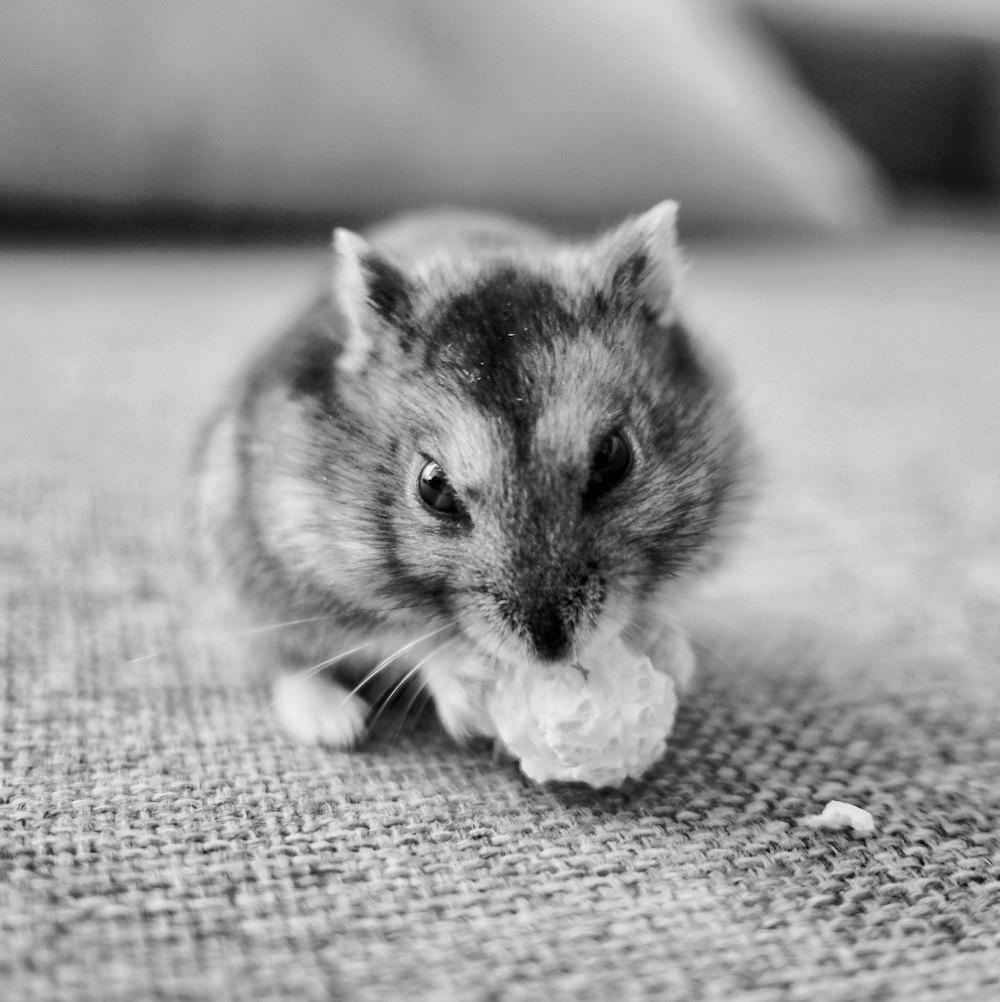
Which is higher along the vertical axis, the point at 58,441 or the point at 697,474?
the point at 697,474

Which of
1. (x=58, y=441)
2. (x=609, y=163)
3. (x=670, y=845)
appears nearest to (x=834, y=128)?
(x=609, y=163)

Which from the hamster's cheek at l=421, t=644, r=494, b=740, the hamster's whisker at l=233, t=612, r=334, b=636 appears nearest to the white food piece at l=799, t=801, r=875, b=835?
the hamster's cheek at l=421, t=644, r=494, b=740

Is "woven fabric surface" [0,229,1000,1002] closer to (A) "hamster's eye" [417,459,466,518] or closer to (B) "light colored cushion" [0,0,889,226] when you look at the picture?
(A) "hamster's eye" [417,459,466,518]

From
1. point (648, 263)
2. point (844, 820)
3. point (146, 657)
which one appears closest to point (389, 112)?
point (648, 263)

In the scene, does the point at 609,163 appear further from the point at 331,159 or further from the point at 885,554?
the point at 885,554

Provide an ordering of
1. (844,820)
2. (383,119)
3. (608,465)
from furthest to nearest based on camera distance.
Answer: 1. (383,119)
2. (608,465)
3. (844,820)

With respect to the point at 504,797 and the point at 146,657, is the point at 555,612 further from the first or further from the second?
the point at 146,657

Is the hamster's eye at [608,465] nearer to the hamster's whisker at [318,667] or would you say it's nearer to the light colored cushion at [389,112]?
the hamster's whisker at [318,667]

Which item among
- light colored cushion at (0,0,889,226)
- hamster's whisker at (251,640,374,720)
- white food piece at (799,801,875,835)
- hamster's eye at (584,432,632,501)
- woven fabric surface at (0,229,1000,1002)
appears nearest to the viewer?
woven fabric surface at (0,229,1000,1002)
